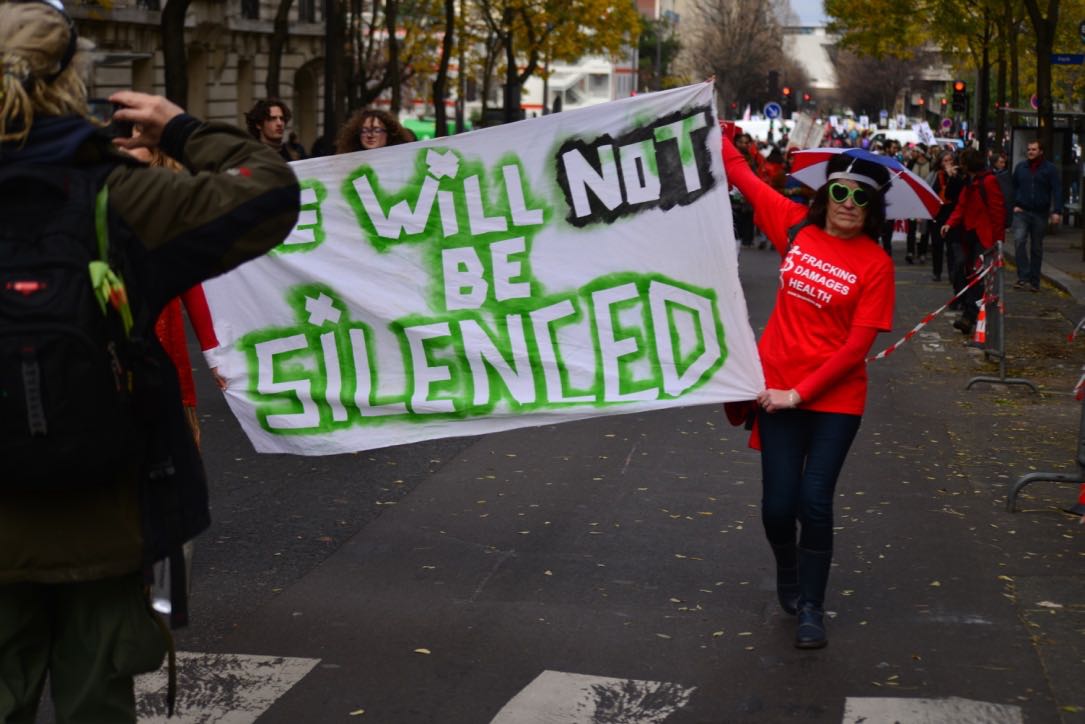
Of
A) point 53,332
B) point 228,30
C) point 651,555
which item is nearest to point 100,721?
point 53,332

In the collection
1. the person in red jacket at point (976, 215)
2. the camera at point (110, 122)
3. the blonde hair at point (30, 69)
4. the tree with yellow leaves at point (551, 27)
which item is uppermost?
the tree with yellow leaves at point (551, 27)

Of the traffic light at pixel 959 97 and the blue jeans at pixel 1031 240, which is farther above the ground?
the traffic light at pixel 959 97

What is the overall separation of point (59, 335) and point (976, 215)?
15647 millimetres

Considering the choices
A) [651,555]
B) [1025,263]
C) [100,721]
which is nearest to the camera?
[100,721]

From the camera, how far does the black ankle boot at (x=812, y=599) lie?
19.8ft

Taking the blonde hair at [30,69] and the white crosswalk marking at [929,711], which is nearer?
the blonde hair at [30,69]

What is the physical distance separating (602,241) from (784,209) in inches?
28.3

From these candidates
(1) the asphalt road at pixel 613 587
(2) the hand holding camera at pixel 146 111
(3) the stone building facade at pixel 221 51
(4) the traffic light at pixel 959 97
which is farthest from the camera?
(4) the traffic light at pixel 959 97

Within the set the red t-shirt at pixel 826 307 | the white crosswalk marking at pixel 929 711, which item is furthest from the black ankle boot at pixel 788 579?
the white crosswalk marking at pixel 929 711

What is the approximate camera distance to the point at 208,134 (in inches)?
137

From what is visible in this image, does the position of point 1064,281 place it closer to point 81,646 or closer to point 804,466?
point 804,466

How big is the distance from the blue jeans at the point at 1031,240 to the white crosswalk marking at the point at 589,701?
719 inches

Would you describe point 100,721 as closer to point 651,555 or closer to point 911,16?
point 651,555

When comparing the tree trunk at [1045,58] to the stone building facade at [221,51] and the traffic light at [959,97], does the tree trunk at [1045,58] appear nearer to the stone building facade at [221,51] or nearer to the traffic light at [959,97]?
the stone building facade at [221,51]
